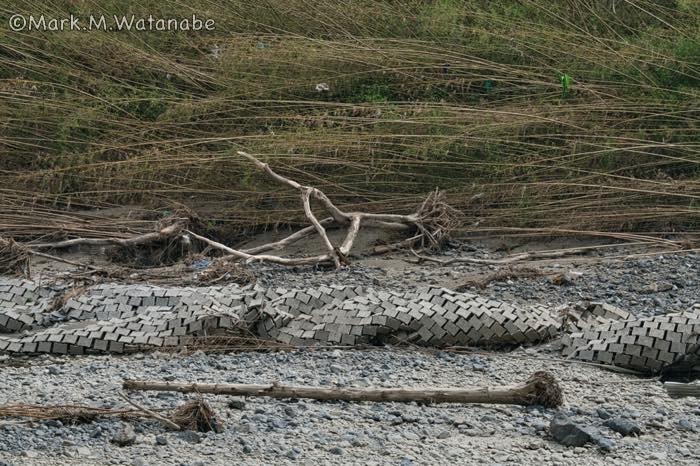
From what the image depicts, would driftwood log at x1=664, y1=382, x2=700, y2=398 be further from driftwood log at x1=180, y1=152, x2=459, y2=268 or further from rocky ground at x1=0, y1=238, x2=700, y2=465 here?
driftwood log at x1=180, y1=152, x2=459, y2=268

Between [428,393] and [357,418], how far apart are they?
0.32m

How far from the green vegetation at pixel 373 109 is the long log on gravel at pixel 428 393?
341cm

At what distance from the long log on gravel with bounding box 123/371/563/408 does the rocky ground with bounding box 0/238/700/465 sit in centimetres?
5

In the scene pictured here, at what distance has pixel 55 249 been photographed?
27.6 ft

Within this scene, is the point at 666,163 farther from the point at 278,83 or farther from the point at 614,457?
the point at 614,457

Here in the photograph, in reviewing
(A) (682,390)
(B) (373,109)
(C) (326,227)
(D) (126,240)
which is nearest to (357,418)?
(A) (682,390)

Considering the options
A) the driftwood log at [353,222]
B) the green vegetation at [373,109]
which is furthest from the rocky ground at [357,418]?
the green vegetation at [373,109]

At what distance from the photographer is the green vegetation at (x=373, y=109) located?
8328 mm

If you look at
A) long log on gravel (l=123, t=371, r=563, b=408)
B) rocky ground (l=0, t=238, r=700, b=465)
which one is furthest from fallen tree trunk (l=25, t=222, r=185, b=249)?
long log on gravel (l=123, t=371, r=563, b=408)

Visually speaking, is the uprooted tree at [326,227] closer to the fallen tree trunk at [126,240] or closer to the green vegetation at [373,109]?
the fallen tree trunk at [126,240]

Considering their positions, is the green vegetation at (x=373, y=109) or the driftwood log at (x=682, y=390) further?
the green vegetation at (x=373, y=109)

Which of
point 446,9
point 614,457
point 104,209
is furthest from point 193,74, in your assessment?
point 614,457

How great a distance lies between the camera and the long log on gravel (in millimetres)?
4719

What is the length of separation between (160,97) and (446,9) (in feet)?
8.49
